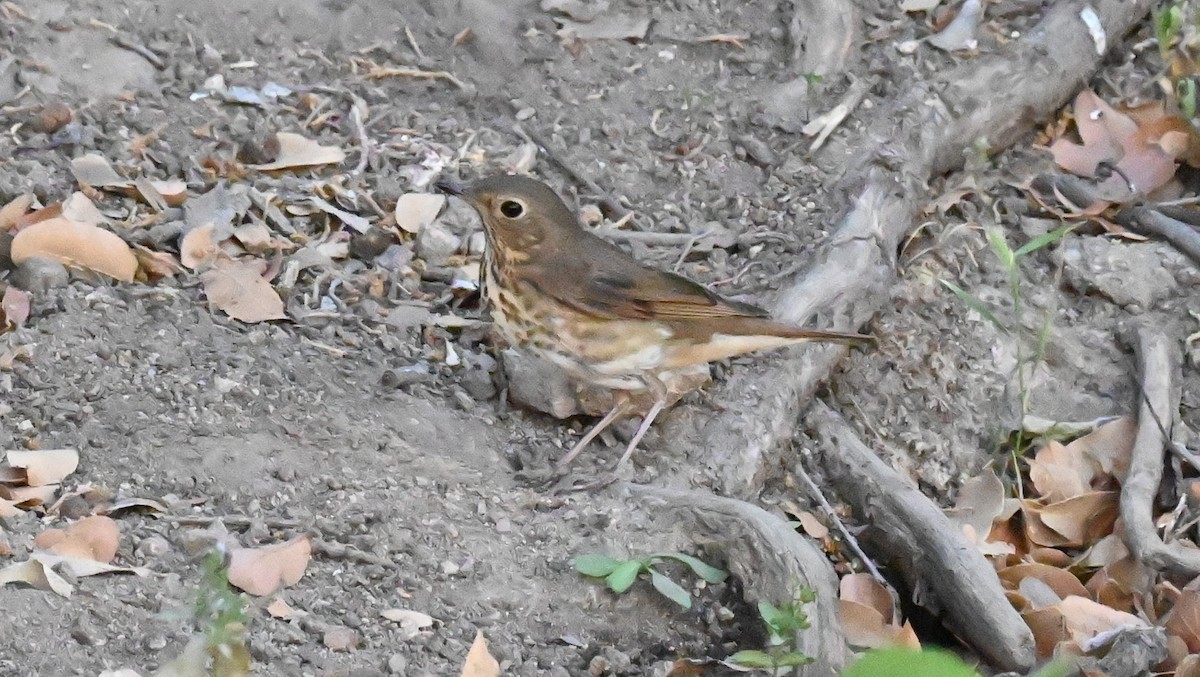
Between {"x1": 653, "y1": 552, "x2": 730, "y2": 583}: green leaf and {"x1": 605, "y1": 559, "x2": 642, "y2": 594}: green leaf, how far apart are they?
113 millimetres

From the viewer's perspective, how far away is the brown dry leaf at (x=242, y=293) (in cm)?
395

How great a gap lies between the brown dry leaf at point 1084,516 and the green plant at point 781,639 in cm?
128

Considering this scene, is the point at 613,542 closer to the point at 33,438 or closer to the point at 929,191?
the point at 33,438

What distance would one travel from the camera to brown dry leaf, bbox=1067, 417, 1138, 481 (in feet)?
14.0

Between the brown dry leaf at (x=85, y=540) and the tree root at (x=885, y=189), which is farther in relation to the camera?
the tree root at (x=885, y=189)

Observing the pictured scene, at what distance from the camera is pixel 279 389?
367 centimetres

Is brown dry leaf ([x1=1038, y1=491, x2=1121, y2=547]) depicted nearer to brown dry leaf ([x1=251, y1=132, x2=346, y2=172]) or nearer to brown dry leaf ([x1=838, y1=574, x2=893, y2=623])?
brown dry leaf ([x1=838, y1=574, x2=893, y2=623])

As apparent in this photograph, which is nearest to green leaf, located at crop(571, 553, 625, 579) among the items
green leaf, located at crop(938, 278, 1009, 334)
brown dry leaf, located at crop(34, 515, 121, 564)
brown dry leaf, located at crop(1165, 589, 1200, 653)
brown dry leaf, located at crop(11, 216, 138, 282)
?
brown dry leaf, located at crop(34, 515, 121, 564)

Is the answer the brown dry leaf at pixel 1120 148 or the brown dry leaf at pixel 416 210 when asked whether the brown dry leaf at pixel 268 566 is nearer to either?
the brown dry leaf at pixel 416 210

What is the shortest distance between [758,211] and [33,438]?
2467mm

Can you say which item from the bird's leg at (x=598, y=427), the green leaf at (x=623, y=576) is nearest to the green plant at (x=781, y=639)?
the green leaf at (x=623, y=576)

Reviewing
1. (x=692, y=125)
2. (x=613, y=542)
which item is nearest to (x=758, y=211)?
(x=692, y=125)

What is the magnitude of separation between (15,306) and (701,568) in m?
1.95

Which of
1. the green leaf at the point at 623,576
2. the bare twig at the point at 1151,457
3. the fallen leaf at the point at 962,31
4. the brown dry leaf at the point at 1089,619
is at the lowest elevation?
the brown dry leaf at the point at 1089,619
